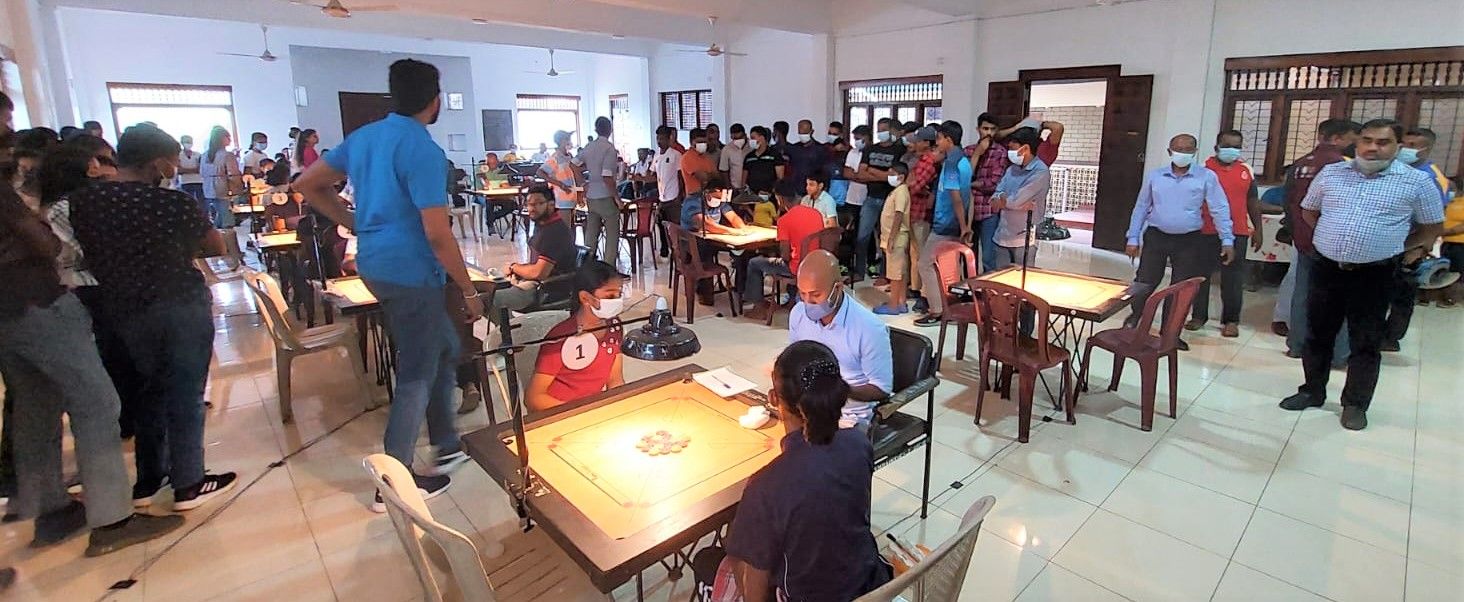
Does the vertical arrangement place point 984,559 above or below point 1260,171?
below

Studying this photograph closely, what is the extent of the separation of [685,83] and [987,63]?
6.09 metres

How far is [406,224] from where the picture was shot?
2.54 metres

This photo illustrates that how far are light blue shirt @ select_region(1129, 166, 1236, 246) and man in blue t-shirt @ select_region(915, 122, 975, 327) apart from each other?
1.09 m

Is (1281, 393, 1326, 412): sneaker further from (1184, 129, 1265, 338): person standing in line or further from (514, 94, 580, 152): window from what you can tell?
(514, 94, 580, 152): window

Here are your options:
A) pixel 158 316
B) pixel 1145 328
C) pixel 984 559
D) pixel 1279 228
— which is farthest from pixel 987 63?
pixel 158 316

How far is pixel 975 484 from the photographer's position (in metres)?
3.06

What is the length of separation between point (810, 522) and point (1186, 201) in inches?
165

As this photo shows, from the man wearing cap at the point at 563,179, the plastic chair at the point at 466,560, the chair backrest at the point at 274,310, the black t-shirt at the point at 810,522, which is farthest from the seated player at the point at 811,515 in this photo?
the man wearing cap at the point at 563,179

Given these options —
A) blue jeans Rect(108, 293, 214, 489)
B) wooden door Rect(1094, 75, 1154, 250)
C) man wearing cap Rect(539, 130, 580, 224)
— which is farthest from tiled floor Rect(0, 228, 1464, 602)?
man wearing cap Rect(539, 130, 580, 224)

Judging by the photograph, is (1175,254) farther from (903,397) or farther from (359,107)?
(359,107)

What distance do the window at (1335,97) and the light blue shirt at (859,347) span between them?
631 centimetres

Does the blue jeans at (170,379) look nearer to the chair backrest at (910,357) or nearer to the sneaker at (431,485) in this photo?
the sneaker at (431,485)

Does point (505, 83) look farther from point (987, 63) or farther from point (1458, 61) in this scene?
point (1458, 61)

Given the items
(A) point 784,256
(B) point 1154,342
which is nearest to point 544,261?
(A) point 784,256
